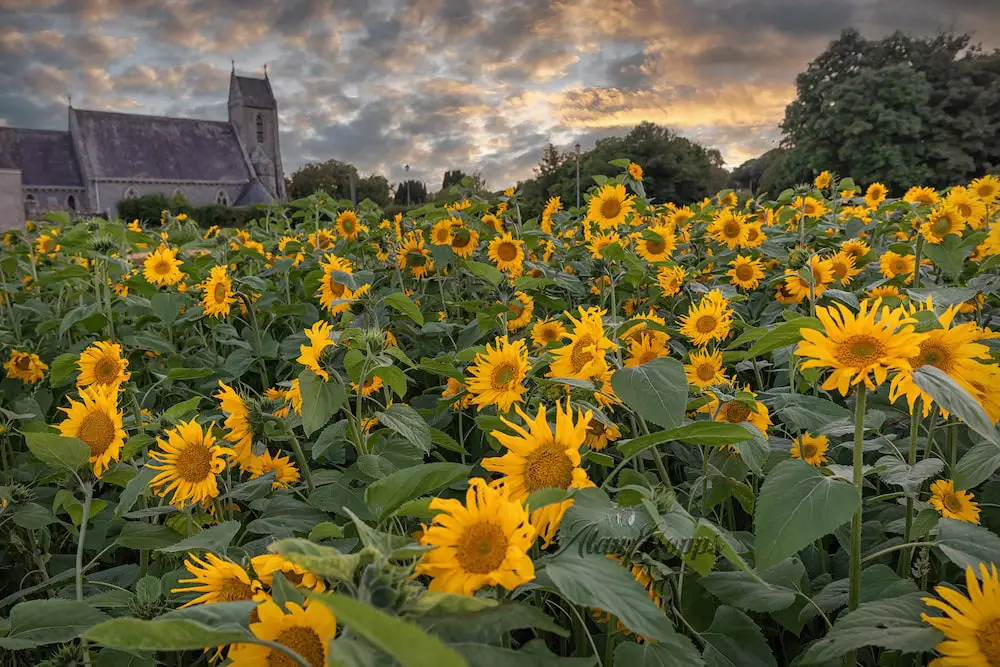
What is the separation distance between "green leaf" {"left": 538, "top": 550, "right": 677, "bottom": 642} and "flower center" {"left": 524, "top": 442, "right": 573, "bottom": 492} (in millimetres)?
259

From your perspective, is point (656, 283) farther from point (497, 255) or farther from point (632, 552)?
point (632, 552)

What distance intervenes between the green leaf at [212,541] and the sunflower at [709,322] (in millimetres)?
1544

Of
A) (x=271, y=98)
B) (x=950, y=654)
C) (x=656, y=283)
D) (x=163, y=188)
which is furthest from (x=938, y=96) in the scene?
(x=271, y=98)

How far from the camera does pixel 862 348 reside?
3.28 ft

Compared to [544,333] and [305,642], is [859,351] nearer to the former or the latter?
[305,642]

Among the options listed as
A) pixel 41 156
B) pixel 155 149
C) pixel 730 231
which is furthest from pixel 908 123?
pixel 41 156

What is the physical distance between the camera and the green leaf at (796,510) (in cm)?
87

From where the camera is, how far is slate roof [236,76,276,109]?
225 feet

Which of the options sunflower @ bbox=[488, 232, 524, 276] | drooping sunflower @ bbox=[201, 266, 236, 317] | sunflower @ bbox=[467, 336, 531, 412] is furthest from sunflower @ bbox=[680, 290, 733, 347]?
drooping sunflower @ bbox=[201, 266, 236, 317]

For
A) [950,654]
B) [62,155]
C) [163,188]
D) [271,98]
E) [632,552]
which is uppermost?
[271,98]

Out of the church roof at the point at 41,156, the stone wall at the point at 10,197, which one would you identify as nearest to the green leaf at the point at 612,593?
the stone wall at the point at 10,197

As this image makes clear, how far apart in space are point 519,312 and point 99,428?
1.73 meters

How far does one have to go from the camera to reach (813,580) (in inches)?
54.7

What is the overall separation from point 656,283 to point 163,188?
2457 inches
